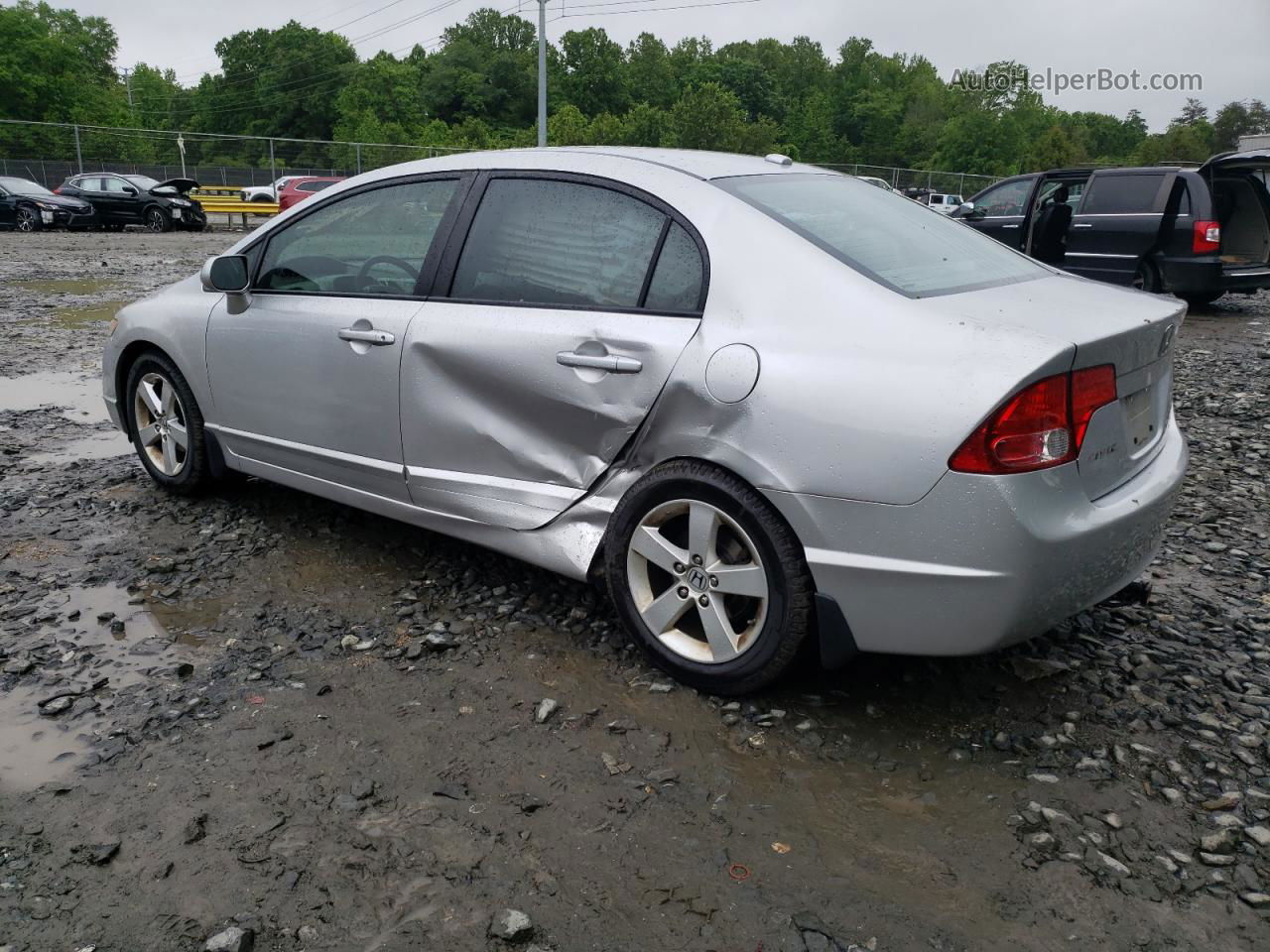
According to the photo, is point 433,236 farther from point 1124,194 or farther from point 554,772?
point 1124,194

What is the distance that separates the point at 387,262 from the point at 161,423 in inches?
66.2

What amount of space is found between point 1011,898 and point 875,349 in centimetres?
134

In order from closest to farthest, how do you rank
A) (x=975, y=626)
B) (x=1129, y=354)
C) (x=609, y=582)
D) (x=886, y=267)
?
(x=975, y=626) → (x=1129, y=354) → (x=886, y=267) → (x=609, y=582)

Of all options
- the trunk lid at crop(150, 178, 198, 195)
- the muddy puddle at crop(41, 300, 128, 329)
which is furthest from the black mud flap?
the trunk lid at crop(150, 178, 198, 195)

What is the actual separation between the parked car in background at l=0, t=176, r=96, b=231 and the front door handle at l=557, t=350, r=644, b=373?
25.2m

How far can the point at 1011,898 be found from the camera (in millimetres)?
2277

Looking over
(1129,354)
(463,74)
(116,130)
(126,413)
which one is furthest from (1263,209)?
(463,74)

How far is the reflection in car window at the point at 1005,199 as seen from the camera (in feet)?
45.1

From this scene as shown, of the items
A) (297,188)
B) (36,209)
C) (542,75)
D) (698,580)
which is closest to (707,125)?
(542,75)

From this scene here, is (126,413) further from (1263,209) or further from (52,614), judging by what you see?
(1263,209)

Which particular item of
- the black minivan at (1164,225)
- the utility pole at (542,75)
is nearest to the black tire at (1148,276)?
the black minivan at (1164,225)

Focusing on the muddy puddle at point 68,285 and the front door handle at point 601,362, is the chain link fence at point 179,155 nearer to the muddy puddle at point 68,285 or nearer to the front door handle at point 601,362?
the muddy puddle at point 68,285

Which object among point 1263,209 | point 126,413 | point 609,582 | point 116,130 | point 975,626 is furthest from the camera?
point 116,130

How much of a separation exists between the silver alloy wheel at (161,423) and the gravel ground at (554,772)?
0.57 metres
